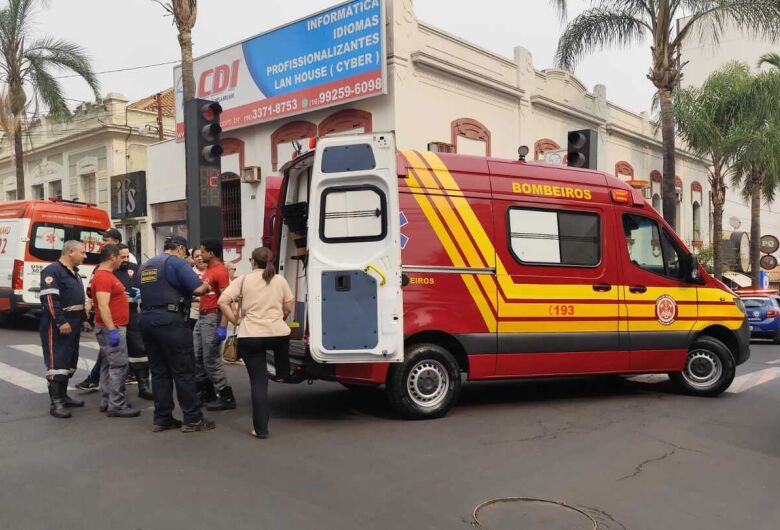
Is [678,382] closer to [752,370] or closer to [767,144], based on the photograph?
[752,370]

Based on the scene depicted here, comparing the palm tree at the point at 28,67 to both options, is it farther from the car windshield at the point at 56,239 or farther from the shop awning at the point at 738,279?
the shop awning at the point at 738,279

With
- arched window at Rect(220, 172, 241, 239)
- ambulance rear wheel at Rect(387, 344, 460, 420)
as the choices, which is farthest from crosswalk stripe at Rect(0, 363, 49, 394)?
arched window at Rect(220, 172, 241, 239)

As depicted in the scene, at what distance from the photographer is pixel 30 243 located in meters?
13.9

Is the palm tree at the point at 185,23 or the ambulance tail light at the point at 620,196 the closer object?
the ambulance tail light at the point at 620,196

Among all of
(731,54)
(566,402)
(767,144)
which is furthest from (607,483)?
(731,54)

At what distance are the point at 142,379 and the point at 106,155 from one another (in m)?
19.1

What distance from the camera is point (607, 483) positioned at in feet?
15.7

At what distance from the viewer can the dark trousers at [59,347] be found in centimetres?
670

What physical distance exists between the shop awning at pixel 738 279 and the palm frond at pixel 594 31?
1528 cm

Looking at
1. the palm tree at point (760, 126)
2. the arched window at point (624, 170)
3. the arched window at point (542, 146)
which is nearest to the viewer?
the arched window at point (542, 146)

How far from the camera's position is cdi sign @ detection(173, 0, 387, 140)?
15.0m

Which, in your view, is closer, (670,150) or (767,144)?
(670,150)

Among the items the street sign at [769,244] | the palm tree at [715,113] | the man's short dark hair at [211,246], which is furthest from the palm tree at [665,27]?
the street sign at [769,244]

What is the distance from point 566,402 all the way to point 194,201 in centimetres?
503
